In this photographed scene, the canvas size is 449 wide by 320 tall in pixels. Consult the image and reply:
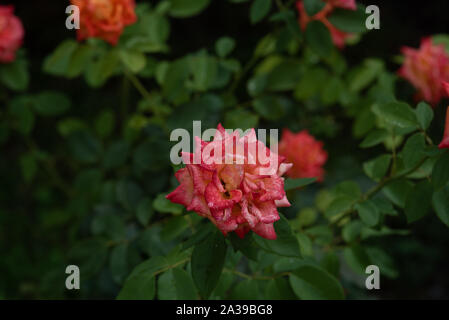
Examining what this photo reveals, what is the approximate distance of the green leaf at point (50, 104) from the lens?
4.43 ft

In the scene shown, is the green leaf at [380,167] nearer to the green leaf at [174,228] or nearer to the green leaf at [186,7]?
the green leaf at [174,228]

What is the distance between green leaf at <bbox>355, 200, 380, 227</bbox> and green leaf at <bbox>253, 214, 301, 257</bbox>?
22cm

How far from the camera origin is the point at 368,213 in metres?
0.81

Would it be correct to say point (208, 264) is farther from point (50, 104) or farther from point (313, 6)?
point (50, 104)

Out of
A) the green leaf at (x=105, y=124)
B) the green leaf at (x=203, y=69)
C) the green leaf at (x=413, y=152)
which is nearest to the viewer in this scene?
the green leaf at (x=413, y=152)

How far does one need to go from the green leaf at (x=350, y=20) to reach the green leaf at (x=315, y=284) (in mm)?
542

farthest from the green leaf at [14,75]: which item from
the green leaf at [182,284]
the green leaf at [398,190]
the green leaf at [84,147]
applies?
the green leaf at [398,190]

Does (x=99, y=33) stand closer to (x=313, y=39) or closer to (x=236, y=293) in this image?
(x=313, y=39)

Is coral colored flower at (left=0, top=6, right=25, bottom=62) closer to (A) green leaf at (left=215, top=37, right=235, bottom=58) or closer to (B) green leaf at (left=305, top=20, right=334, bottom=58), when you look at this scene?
(A) green leaf at (left=215, top=37, right=235, bottom=58)

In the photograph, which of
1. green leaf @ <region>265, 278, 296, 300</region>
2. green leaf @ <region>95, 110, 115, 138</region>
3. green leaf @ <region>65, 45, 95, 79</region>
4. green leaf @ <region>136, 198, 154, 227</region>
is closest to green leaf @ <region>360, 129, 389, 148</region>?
green leaf @ <region>265, 278, 296, 300</region>

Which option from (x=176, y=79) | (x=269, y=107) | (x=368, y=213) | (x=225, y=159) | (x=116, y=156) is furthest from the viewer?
(x=116, y=156)

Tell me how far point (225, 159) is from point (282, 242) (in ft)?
0.53

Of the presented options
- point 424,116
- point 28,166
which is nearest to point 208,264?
point 424,116

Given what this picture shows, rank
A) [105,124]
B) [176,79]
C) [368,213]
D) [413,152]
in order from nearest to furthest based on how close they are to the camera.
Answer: [413,152], [368,213], [176,79], [105,124]
